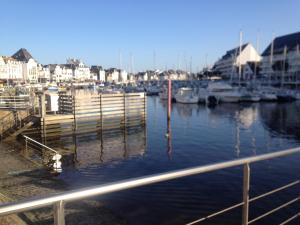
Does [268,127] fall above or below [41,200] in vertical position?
below

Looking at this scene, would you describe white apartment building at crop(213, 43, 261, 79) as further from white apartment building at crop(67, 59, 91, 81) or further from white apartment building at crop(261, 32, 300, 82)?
white apartment building at crop(67, 59, 91, 81)

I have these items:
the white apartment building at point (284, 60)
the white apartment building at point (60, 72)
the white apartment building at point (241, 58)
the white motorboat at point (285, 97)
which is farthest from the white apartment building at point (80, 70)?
the white motorboat at point (285, 97)

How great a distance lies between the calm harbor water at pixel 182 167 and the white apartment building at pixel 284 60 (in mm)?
76059

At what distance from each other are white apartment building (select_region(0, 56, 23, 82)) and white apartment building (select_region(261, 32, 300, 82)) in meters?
92.3

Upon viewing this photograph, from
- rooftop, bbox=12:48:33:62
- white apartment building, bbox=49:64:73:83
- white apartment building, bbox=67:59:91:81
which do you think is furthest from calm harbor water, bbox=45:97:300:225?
white apartment building, bbox=67:59:91:81

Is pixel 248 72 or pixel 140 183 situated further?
pixel 248 72

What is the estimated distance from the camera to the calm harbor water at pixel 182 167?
31.5ft

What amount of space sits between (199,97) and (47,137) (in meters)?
39.5

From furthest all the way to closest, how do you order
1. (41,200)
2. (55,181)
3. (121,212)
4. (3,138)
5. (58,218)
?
(3,138), (55,181), (121,212), (58,218), (41,200)

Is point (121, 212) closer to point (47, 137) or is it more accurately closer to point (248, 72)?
point (47, 137)

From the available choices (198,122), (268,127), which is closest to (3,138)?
(198,122)

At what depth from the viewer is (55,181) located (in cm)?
1084

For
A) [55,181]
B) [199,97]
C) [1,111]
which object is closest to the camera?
[55,181]

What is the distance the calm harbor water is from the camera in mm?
9602
